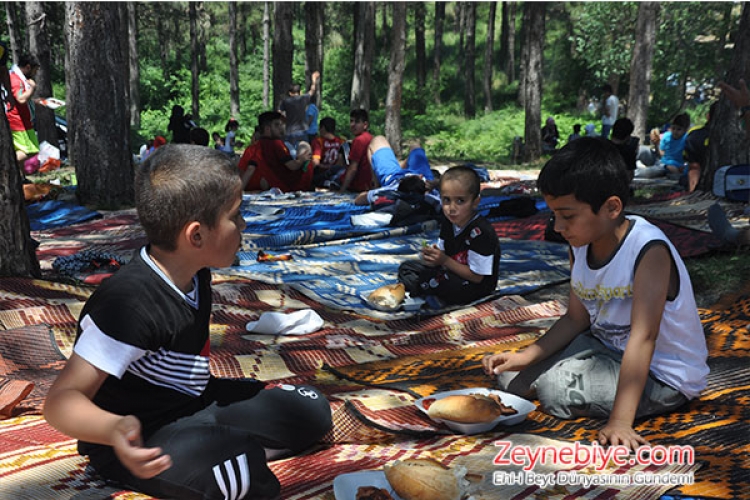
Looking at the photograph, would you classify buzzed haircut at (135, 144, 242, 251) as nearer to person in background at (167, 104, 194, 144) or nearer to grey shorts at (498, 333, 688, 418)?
grey shorts at (498, 333, 688, 418)

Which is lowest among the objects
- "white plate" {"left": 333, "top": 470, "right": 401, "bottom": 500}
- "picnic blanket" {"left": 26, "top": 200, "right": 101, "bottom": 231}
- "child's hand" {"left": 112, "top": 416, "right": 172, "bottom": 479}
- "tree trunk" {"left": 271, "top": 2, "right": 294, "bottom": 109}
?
"picnic blanket" {"left": 26, "top": 200, "right": 101, "bottom": 231}

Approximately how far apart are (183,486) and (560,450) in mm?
1175

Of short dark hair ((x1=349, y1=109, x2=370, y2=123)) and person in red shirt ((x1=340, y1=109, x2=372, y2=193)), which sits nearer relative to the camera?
person in red shirt ((x1=340, y1=109, x2=372, y2=193))

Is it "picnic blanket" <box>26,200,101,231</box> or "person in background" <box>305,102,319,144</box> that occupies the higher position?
"person in background" <box>305,102,319,144</box>

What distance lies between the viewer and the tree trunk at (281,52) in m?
14.9

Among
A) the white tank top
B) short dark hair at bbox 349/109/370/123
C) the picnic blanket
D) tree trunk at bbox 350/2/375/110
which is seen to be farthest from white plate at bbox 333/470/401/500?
tree trunk at bbox 350/2/375/110

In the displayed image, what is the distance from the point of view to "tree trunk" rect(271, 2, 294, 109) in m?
14.9

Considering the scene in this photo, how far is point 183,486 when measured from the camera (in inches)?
80.0

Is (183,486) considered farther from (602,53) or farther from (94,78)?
(602,53)

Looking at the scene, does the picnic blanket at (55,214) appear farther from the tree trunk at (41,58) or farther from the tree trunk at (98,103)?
the tree trunk at (41,58)

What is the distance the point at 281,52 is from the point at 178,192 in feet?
44.5

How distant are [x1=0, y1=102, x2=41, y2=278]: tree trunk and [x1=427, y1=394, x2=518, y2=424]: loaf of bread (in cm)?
299

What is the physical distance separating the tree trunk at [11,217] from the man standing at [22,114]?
213 inches

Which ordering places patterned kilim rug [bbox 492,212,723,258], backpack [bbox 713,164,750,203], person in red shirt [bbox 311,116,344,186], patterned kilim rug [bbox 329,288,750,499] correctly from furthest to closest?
person in red shirt [bbox 311,116,344,186] < backpack [bbox 713,164,750,203] < patterned kilim rug [bbox 492,212,723,258] < patterned kilim rug [bbox 329,288,750,499]
